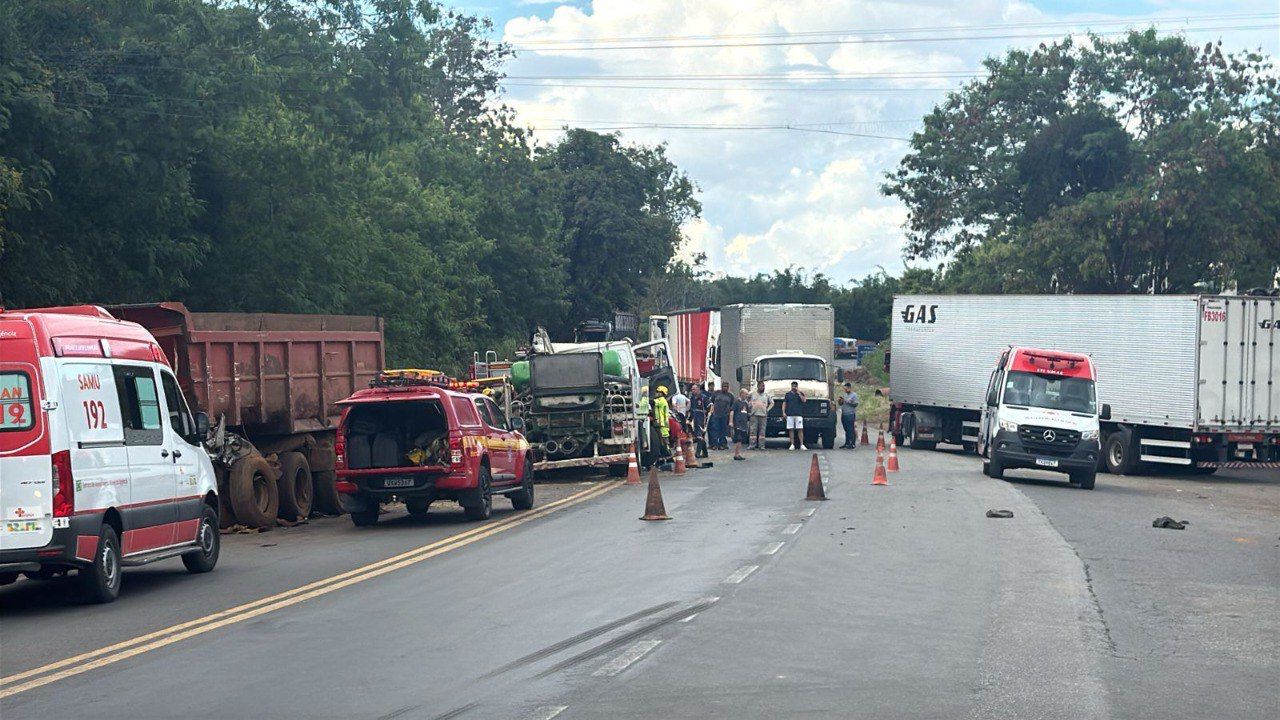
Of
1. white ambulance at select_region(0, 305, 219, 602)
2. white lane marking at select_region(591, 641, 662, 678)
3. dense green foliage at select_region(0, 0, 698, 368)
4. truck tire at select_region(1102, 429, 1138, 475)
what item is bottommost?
truck tire at select_region(1102, 429, 1138, 475)

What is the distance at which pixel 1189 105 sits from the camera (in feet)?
181

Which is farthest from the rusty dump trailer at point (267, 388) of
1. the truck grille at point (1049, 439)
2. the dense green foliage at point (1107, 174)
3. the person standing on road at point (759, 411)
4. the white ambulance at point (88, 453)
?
the dense green foliage at point (1107, 174)

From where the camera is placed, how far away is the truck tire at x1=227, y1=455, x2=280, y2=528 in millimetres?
19891

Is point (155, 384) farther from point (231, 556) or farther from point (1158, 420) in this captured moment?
point (1158, 420)

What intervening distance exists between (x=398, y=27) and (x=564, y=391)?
9888mm

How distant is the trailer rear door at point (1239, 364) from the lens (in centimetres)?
3138

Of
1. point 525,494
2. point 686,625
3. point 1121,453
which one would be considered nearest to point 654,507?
point 525,494

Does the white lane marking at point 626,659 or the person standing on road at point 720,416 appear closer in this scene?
the white lane marking at point 626,659

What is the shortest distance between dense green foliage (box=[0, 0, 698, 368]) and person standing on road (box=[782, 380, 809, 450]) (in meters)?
10.9

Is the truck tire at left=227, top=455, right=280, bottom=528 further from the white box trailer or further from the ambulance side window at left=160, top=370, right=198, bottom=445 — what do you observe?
the white box trailer

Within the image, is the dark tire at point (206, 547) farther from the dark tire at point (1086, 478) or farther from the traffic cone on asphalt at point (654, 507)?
the dark tire at point (1086, 478)

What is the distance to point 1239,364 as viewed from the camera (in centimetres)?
3162

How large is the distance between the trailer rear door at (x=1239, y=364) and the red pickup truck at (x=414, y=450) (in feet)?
56.5

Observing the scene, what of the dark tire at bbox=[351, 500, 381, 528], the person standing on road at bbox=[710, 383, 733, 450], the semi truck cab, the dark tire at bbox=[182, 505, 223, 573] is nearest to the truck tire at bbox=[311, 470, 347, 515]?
the dark tire at bbox=[351, 500, 381, 528]
